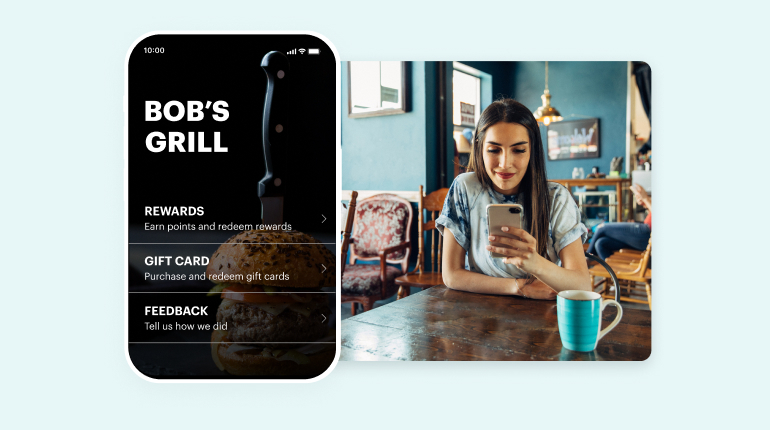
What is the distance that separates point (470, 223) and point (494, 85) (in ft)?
0.81

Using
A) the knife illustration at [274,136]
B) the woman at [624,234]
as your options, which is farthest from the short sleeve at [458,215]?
the knife illustration at [274,136]

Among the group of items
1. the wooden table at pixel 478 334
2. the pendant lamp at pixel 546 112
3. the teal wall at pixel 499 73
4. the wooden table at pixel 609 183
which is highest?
the teal wall at pixel 499 73

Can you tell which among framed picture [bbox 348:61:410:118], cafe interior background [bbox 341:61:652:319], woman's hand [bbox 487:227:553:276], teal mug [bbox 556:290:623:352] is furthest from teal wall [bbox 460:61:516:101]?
teal mug [bbox 556:290:623:352]

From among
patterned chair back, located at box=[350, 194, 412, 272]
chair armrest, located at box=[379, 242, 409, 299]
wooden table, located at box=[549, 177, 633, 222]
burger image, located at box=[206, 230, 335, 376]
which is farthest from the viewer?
chair armrest, located at box=[379, 242, 409, 299]

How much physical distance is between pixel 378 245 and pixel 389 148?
0.82 ft

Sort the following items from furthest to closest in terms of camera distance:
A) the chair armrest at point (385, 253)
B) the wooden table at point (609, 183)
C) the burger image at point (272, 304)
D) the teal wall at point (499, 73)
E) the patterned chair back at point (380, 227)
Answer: the chair armrest at point (385, 253)
the patterned chair back at point (380, 227)
the wooden table at point (609, 183)
the teal wall at point (499, 73)
the burger image at point (272, 304)

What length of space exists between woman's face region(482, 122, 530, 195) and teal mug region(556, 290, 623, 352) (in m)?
0.23

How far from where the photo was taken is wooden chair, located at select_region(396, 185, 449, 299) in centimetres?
91

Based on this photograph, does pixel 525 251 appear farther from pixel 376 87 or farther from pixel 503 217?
pixel 376 87

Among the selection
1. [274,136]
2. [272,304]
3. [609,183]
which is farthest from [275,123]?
[609,183]

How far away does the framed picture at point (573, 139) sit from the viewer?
2.72 feet

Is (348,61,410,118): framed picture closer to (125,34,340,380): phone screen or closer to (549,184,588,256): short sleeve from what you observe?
(125,34,340,380): phone screen

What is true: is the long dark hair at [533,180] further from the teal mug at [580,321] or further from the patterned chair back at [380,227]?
the patterned chair back at [380,227]
